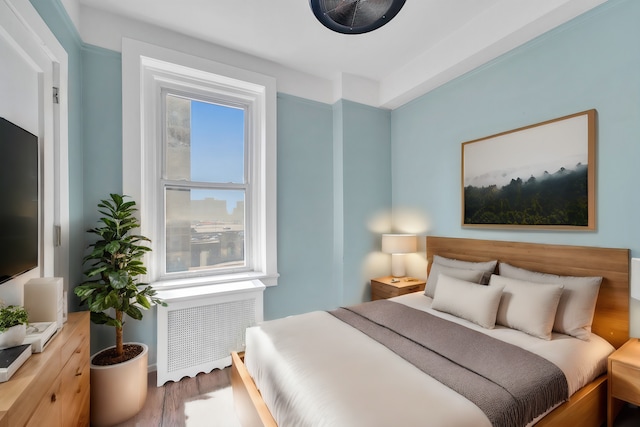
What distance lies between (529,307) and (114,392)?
2757mm

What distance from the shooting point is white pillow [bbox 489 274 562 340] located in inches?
71.6

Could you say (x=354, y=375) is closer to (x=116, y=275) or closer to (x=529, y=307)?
(x=529, y=307)

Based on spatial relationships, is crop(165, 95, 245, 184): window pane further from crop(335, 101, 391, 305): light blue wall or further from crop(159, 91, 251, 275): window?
crop(335, 101, 391, 305): light blue wall

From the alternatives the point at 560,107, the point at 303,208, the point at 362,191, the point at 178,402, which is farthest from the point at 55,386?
the point at 560,107

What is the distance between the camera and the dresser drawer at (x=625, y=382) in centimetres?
151

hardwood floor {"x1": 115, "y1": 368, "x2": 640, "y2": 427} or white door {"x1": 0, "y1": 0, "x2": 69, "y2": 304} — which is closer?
white door {"x1": 0, "y1": 0, "x2": 69, "y2": 304}

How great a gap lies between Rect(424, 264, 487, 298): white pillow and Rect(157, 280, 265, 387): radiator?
1.57 m

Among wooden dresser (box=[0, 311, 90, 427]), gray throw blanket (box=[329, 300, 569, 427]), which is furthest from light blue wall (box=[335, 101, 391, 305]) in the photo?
wooden dresser (box=[0, 311, 90, 427])

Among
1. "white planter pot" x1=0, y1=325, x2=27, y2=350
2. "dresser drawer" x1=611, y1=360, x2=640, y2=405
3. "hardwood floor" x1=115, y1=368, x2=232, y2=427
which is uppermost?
"white planter pot" x1=0, y1=325, x2=27, y2=350

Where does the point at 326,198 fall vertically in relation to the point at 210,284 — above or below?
above

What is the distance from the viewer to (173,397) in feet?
7.18

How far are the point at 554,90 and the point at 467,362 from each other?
2.10 meters

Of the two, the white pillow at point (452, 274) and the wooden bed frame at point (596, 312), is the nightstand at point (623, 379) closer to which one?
the wooden bed frame at point (596, 312)

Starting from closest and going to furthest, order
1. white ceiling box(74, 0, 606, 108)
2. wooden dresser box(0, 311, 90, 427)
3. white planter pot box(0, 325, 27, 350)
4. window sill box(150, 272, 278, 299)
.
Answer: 1. wooden dresser box(0, 311, 90, 427)
2. white planter pot box(0, 325, 27, 350)
3. white ceiling box(74, 0, 606, 108)
4. window sill box(150, 272, 278, 299)
